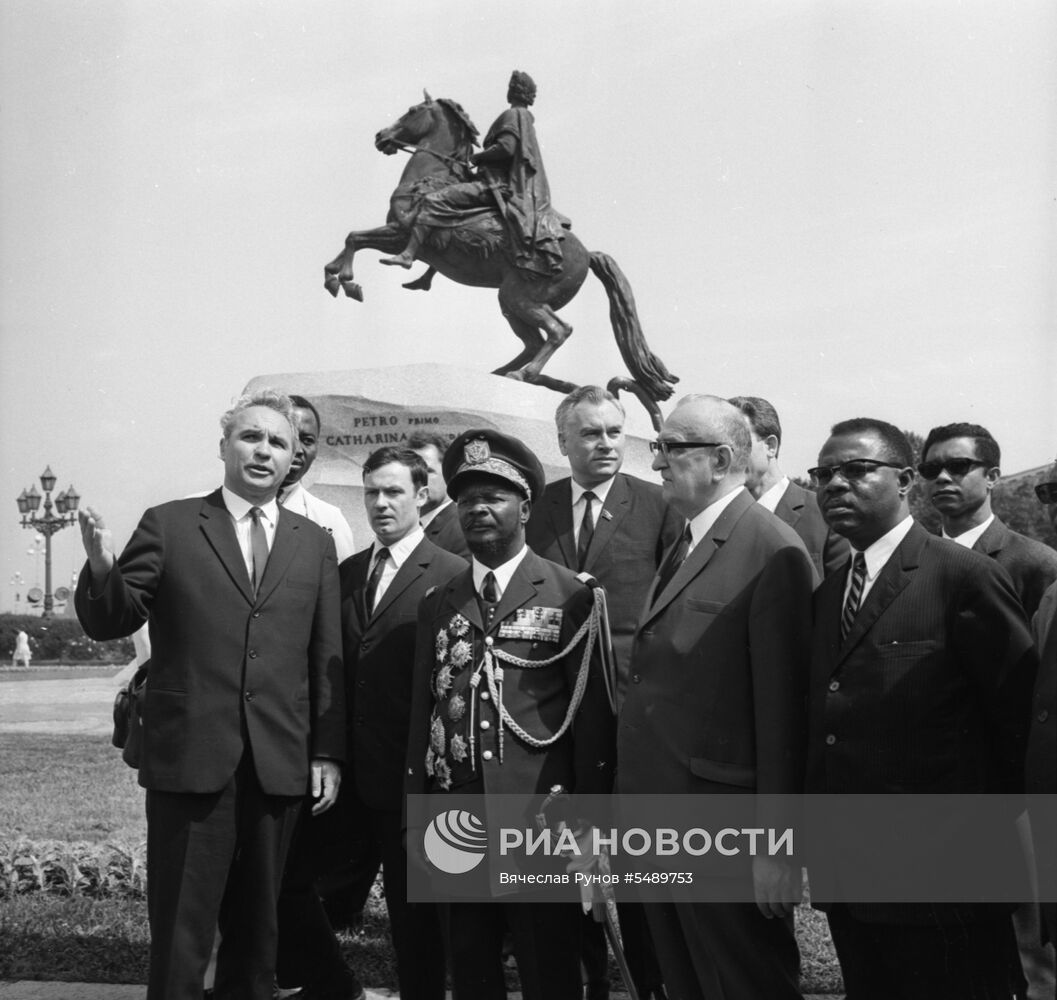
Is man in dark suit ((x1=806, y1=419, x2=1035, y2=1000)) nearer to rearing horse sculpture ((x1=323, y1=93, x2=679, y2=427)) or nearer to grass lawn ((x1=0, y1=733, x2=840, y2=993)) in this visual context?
grass lawn ((x1=0, y1=733, x2=840, y2=993))

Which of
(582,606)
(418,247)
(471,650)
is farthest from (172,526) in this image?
(418,247)

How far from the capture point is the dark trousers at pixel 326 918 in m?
3.78

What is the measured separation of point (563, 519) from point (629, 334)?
11.1 meters

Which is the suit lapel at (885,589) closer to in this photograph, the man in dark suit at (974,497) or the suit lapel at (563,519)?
the man in dark suit at (974,497)

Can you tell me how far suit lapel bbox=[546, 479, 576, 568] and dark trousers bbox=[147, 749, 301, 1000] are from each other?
1288 mm

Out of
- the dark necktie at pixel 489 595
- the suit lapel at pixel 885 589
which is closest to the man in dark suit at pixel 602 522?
the dark necktie at pixel 489 595

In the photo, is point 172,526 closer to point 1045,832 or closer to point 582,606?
point 582,606

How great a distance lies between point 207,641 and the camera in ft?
12.0

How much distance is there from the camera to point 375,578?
13.7 ft

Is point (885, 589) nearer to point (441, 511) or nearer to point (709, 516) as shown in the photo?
point (709, 516)

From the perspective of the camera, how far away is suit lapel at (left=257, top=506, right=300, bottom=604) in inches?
149

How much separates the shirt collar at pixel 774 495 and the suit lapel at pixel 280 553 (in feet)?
5.77

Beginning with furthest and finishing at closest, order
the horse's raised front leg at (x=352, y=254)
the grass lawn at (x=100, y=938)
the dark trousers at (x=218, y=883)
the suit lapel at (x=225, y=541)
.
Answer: the horse's raised front leg at (x=352, y=254), the grass lawn at (x=100, y=938), the suit lapel at (x=225, y=541), the dark trousers at (x=218, y=883)

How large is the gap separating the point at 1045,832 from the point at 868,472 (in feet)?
3.16
